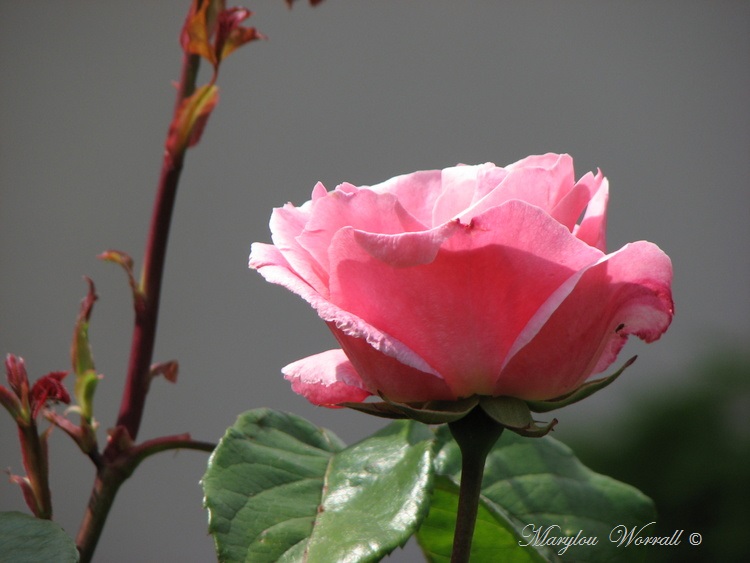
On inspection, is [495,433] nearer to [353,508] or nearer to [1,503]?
[353,508]

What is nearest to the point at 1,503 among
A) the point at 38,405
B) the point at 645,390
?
the point at 645,390

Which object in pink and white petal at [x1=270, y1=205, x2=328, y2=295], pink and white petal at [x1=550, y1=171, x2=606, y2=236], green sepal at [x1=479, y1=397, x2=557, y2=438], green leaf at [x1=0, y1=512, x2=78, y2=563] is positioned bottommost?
green leaf at [x1=0, y1=512, x2=78, y2=563]

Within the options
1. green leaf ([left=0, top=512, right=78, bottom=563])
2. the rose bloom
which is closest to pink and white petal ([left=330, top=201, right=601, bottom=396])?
the rose bloom

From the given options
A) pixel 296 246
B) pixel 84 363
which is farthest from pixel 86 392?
pixel 296 246

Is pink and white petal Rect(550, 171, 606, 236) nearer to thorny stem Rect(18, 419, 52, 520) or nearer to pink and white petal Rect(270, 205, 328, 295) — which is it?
pink and white petal Rect(270, 205, 328, 295)

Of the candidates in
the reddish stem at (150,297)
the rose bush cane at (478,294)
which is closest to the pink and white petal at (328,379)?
the rose bush cane at (478,294)
